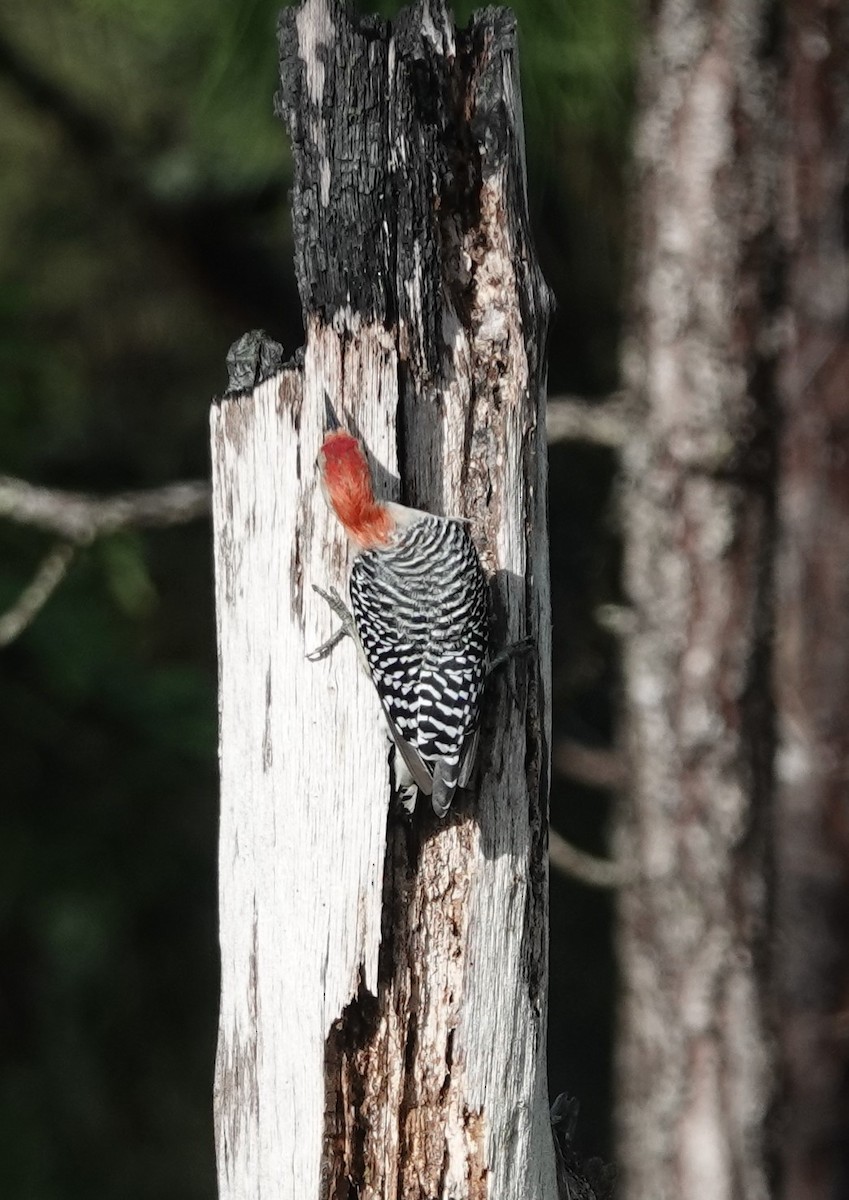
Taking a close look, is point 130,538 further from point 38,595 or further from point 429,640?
point 429,640

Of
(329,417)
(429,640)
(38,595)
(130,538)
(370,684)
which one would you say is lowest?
(370,684)

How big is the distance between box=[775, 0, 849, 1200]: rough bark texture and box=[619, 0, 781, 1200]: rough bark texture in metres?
0.41

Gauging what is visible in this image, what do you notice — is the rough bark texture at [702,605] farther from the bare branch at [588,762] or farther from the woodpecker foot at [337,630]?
the woodpecker foot at [337,630]

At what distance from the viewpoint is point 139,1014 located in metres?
6.18

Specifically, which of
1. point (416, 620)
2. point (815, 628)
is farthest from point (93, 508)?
point (815, 628)

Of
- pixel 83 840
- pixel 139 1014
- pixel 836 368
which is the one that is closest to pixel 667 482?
pixel 836 368

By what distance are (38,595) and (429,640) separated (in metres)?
2.04

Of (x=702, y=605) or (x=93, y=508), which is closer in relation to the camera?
(x=93, y=508)

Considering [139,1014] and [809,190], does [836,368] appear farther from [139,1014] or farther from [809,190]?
[139,1014]

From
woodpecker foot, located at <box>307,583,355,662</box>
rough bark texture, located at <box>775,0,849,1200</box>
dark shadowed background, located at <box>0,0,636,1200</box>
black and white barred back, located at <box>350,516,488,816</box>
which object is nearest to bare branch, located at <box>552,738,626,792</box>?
dark shadowed background, located at <box>0,0,636,1200</box>

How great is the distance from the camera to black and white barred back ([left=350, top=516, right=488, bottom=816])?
226 cm

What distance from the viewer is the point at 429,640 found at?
8.23 ft

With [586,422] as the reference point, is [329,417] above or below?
below

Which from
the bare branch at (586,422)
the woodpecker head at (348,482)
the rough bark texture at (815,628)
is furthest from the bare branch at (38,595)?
the rough bark texture at (815,628)
